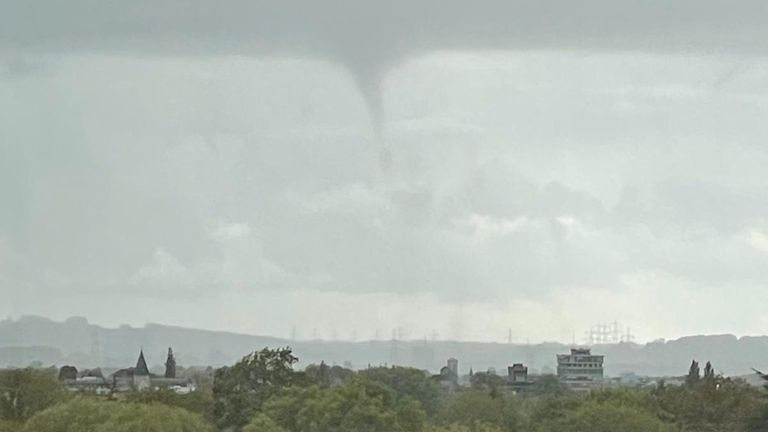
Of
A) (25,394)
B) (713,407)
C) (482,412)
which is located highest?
(713,407)

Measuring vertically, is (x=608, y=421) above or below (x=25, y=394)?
below

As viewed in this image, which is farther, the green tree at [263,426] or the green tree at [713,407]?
the green tree at [713,407]

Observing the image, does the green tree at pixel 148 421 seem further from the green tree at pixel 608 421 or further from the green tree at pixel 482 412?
the green tree at pixel 482 412

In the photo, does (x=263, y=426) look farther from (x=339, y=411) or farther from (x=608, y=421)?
(x=608, y=421)

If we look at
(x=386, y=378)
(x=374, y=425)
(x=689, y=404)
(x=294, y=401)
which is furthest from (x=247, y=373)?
(x=386, y=378)

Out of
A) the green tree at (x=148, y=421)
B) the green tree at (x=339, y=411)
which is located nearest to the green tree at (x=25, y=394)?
the green tree at (x=339, y=411)

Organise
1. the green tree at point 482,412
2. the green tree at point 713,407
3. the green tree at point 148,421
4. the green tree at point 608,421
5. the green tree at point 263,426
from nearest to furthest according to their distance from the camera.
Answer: the green tree at point 148,421 → the green tree at point 263,426 → the green tree at point 608,421 → the green tree at point 713,407 → the green tree at point 482,412

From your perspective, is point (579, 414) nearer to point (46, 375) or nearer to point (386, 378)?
point (46, 375)

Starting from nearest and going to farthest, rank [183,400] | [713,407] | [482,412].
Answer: [713,407], [183,400], [482,412]

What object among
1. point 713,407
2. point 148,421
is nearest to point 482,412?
point 713,407
